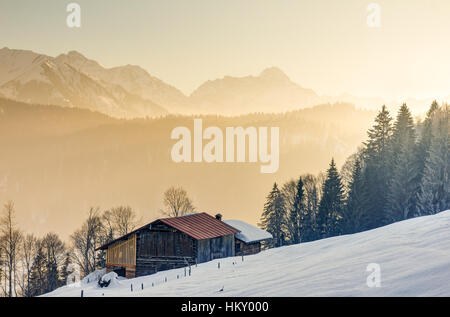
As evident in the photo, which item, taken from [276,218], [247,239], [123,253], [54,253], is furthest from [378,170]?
[54,253]

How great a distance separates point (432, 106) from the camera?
234 feet

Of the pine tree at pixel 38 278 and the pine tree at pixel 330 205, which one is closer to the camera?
the pine tree at pixel 38 278

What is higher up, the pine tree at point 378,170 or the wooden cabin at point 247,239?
the pine tree at point 378,170

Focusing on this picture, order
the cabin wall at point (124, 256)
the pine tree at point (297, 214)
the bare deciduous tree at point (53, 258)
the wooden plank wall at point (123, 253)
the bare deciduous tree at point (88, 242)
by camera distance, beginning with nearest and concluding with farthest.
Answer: the cabin wall at point (124, 256), the wooden plank wall at point (123, 253), the bare deciduous tree at point (53, 258), the bare deciduous tree at point (88, 242), the pine tree at point (297, 214)

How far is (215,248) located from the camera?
1929 inches

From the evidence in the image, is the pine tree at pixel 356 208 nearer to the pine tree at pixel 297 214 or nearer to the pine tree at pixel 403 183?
the pine tree at pixel 403 183

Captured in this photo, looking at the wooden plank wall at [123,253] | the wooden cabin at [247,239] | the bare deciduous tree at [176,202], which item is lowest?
the wooden plank wall at [123,253]

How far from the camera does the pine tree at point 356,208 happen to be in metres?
58.8

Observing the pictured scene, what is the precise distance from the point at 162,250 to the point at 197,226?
498cm

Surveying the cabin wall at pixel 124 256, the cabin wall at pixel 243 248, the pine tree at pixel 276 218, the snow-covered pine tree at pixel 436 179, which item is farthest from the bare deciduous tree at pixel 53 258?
the snow-covered pine tree at pixel 436 179

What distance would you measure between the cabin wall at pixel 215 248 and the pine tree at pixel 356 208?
54.1ft
